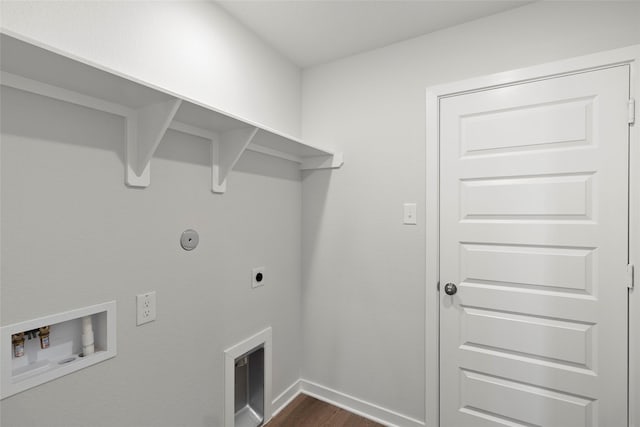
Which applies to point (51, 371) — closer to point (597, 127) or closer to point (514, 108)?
point (514, 108)

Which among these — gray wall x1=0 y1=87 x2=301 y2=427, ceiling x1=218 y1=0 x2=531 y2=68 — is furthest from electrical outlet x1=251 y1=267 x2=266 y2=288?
ceiling x1=218 y1=0 x2=531 y2=68

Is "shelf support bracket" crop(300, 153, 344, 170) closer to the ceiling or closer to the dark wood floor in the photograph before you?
the ceiling

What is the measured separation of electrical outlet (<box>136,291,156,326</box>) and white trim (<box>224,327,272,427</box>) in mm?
516

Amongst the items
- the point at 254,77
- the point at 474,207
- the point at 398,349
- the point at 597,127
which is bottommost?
the point at 398,349

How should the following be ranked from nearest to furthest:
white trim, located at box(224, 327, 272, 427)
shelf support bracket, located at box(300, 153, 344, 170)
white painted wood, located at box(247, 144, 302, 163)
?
white trim, located at box(224, 327, 272, 427) → white painted wood, located at box(247, 144, 302, 163) → shelf support bracket, located at box(300, 153, 344, 170)

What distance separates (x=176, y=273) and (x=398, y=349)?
1.37 m

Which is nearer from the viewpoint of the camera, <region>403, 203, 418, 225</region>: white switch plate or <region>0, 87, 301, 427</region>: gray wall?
<region>0, 87, 301, 427</region>: gray wall

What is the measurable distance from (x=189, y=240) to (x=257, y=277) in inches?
21.3

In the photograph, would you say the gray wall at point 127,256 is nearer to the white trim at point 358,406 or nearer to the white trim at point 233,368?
the white trim at point 233,368

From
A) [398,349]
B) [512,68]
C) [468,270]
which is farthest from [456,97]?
[398,349]

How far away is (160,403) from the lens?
1.33 meters

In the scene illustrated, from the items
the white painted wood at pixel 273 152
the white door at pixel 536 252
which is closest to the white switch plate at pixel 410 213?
the white door at pixel 536 252

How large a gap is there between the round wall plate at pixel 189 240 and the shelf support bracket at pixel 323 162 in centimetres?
97

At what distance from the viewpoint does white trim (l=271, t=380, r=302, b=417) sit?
1981 millimetres
